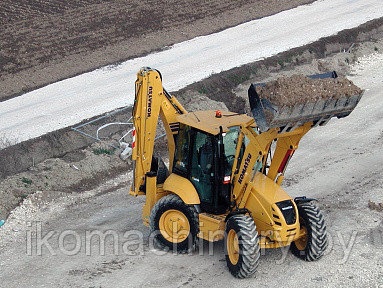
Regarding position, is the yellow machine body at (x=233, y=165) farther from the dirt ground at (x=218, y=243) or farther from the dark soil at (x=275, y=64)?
the dark soil at (x=275, y=64)

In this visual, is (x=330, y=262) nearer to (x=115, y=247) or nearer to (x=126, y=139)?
(x=115, y=247)

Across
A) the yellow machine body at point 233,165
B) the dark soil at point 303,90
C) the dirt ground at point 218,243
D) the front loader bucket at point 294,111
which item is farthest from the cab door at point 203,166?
the dark soil at point 303,90

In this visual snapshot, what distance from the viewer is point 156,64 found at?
27.5 metres

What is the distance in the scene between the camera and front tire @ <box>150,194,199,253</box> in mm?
14008

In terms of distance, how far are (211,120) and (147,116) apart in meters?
1.46

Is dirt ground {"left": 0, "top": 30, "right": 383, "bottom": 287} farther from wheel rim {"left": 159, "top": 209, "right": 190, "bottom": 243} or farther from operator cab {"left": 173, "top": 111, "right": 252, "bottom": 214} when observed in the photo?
operator cab {"left": 173, "top": 111, "right": 252, "bottom": 214}

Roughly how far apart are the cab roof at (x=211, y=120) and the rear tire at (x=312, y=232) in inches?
86.7

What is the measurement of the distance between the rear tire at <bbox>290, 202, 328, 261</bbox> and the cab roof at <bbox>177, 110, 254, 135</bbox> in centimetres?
220

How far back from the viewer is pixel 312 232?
13.4m

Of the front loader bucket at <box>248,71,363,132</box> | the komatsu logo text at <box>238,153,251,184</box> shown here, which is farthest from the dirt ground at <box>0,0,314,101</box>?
the front loader bucket at <box>248,71,363,132</box>

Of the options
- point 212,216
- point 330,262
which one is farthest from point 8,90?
point 330,262

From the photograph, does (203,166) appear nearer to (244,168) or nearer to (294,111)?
(244,168)

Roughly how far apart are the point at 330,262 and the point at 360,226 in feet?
6.91

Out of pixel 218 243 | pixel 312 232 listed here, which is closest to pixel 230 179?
pixel 218 243
